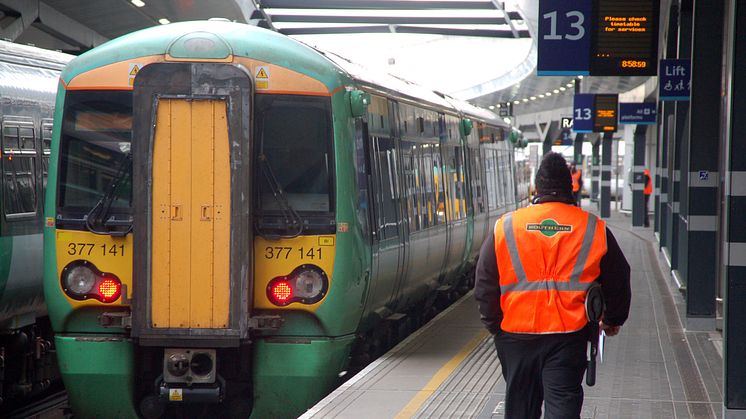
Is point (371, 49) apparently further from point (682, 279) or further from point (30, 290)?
point (30, 290)

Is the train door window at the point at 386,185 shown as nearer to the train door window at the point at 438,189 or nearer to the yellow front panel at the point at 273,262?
the yellow front panel at the point at 273,262

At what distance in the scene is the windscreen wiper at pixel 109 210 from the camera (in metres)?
8.24

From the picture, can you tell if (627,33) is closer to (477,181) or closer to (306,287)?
(477,181)

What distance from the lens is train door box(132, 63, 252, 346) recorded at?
26.4 feet

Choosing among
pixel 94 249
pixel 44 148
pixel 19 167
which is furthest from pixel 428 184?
pixel 94 249

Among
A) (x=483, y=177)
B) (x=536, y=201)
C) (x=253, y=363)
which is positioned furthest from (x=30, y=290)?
(x=483, y=177)

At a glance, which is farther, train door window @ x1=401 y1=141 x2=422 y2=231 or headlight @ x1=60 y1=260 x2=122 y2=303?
train door window @ x1=401 y1=141 x2=422 y2=231

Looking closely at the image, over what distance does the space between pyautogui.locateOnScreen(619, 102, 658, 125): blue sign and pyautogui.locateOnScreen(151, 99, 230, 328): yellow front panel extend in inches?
772

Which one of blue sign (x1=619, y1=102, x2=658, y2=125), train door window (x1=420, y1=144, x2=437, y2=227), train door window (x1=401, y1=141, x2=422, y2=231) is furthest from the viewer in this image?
blue sign (x1=619, y1=102, x2=658, y2=125)

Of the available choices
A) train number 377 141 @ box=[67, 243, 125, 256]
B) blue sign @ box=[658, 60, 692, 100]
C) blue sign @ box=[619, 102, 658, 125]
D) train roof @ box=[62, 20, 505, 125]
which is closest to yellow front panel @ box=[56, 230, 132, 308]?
train number 377 141 @ box=[67, 243, 125, 256]

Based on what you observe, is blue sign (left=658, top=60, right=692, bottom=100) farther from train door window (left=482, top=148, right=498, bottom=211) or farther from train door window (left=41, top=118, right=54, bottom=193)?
train door window (left=41, top=118, right=54, bottom=193)

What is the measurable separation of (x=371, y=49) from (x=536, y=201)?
148 ft

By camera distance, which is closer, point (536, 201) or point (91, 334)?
point (536, 201)

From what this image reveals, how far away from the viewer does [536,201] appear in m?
5.91
